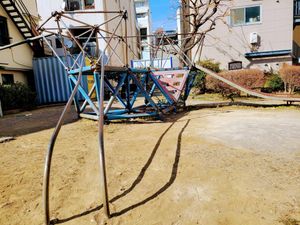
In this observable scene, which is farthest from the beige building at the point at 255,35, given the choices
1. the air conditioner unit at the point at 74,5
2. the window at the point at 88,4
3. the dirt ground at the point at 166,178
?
the dirt ground at the point at 166,178

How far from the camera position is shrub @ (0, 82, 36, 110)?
34.4 feet

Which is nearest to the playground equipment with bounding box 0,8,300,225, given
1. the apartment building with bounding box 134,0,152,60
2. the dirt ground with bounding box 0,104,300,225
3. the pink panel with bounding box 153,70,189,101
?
the pink panel with bounding box 153,70,189,101

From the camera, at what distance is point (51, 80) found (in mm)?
13750

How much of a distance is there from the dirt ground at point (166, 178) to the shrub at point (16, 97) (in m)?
6.83

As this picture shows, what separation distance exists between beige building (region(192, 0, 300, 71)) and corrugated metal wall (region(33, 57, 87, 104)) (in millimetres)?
9647

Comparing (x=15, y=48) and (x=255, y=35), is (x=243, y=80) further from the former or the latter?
(x=15, y=48)

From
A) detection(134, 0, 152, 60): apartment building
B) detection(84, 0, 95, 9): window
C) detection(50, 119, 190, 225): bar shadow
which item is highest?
detection(134, 0, 152, 60): apartment building

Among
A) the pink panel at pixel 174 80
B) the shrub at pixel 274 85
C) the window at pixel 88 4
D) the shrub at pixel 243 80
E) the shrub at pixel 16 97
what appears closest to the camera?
the pink panel at pixel 174 80

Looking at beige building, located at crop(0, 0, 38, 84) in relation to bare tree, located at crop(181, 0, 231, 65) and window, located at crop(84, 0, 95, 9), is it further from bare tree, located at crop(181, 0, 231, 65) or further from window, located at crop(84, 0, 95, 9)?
bare tree, located at crop(181, 0, 231, 65)

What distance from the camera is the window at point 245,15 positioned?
624 inches

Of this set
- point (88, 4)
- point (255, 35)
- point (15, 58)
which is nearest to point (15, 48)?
point (15, 58)

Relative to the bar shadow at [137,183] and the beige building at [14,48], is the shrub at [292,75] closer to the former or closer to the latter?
the bar shadow at [137,183]

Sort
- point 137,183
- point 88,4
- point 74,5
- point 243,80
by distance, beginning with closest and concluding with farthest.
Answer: point 137,183 < point 243,80 < point 88,4 < point 74,5

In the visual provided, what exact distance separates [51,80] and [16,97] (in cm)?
296
